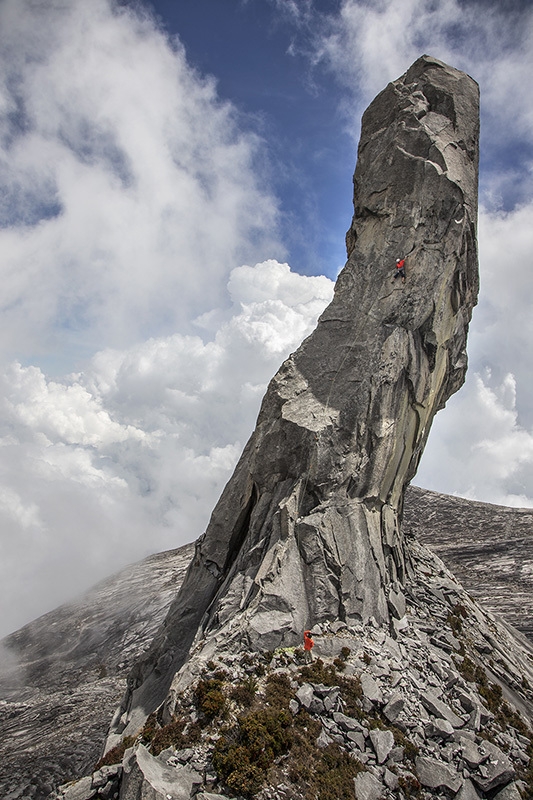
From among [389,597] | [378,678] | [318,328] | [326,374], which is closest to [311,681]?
[378,678]

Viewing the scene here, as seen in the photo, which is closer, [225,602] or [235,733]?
[235,733]

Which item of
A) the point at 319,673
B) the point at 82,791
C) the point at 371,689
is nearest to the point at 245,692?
the point at 319,673

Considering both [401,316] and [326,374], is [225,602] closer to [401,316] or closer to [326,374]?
[326,374]

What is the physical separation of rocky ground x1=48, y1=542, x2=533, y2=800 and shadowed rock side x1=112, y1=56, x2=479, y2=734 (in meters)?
2.08

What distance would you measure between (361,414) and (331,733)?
1571cm

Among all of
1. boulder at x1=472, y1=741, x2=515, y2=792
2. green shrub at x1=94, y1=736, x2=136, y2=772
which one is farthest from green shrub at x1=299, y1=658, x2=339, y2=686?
green shrub at x1=94, y1=736, x2=136, y2=772

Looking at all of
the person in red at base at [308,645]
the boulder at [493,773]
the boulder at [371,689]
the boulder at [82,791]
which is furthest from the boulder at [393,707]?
the boulder at [82,791]

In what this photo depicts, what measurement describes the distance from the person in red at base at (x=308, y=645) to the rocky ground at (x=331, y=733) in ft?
0.95

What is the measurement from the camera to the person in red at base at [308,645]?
65.1 ft

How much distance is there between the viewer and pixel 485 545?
55.4 meters

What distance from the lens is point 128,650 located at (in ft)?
181

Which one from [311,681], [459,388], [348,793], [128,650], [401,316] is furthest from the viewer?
[128,650]

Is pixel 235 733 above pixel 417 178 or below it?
below

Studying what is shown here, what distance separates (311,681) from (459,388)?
28747 millimetres
